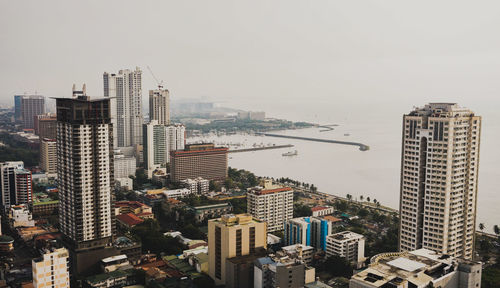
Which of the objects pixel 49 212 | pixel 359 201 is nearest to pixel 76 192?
pixel 49 212

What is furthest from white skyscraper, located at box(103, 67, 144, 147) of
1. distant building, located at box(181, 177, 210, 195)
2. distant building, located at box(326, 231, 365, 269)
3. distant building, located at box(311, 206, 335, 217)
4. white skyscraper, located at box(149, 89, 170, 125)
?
distant building, located at box(326, 231, 365, 269)

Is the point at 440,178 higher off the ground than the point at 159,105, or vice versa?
the point at 159,105

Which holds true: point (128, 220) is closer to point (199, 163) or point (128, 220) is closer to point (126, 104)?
point (199, 163)

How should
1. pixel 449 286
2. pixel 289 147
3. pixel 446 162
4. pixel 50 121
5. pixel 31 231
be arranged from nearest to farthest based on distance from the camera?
pixel 449 286 < pixel 446 162 < pixel 31 231 < pixel 50 121 < pixel 289 147

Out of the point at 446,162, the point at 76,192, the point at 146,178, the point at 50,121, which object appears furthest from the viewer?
the point at 50,121

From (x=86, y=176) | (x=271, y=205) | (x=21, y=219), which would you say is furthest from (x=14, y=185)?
(x=271, y=205)

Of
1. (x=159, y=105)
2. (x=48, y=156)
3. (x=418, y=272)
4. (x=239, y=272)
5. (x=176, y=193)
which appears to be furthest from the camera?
(x=159, y=105)

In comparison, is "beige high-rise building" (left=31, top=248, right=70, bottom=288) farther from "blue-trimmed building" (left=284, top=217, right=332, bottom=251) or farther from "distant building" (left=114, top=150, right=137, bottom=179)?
"distant building" (left=114, top=150, right=137, bottom=179)

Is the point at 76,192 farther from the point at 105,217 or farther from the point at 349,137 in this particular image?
the point at 349,137

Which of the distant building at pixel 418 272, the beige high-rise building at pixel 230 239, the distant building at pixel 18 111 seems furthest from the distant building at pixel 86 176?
the distant building at pixel 18 111
